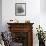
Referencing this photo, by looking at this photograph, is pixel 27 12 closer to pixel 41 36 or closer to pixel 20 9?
pixel 20 9

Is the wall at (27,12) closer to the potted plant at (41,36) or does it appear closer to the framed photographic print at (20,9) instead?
the framed photographic print at (20,9)

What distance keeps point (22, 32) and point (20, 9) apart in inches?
36.4

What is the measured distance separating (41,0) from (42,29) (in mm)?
1321

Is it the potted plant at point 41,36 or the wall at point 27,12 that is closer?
the potted plant at point 41,36

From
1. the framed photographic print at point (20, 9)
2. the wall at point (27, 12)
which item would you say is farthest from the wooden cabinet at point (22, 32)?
the framed photographic print at point (20, 9)

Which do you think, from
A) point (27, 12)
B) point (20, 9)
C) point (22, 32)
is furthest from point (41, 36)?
point (20, 9)

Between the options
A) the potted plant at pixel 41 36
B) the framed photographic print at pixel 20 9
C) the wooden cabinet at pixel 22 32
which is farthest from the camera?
the framed photographic print at pixel 20 9

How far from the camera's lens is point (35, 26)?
5.70m

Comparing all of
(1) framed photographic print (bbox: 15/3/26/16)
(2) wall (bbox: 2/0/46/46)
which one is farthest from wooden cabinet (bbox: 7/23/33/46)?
(1) framed photographic print (bbox: 15/3/26/16)

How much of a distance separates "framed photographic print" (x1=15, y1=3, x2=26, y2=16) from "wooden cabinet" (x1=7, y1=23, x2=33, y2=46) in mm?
483

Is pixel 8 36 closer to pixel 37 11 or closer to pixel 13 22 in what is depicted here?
pixel 13 22

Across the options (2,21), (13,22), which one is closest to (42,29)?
(13,22)

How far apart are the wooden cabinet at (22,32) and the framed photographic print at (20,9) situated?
483 millimetres

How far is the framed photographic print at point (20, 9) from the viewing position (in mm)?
5676
